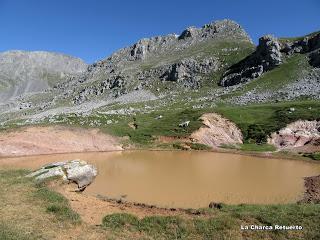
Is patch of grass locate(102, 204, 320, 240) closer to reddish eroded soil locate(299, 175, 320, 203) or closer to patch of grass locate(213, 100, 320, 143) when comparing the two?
reddish eroded soil locate(299, 175, 320, 203)

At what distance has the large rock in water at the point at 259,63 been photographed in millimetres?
146875

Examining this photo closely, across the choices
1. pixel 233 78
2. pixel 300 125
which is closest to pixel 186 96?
pixel 233 78

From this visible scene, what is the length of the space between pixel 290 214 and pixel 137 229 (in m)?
9.52

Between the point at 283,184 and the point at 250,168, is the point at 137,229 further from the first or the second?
the point at 250,168

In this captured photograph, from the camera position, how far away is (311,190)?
36750mm

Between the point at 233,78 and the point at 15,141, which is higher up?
the point at 233,78

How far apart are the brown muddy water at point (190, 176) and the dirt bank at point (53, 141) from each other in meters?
3.59

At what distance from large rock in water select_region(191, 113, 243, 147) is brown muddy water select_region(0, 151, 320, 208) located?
936 cm

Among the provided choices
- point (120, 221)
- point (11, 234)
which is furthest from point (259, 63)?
point (11, 234)

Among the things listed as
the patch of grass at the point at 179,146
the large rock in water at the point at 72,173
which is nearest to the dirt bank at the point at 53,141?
the patch of grass at the point at 179,146

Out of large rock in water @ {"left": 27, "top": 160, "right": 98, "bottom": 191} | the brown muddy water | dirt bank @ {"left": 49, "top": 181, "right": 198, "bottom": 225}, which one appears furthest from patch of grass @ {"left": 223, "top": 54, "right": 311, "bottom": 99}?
dirt bank @ {"left": 49, "top": 181, "right": 198, "bottom": 225}

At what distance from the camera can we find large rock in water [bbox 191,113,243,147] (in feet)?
249

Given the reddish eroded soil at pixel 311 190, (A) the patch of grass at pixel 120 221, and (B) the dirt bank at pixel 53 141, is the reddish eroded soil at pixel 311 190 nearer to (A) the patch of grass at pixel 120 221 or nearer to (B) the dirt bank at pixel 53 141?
(A) the patch of grass at pixel 120 221

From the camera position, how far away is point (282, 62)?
145000mm
